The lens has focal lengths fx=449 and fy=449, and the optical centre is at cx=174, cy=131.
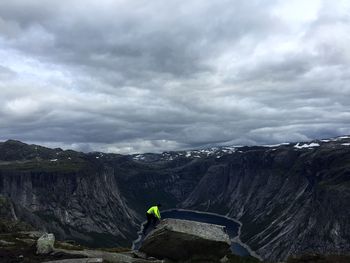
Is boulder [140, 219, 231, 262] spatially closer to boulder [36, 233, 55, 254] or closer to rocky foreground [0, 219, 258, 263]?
rocky foreground [0, 219, 258, 263]

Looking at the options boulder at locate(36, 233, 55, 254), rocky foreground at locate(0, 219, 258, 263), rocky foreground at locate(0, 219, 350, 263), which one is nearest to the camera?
rocky foreground at locate(0, 219, 350, 263)

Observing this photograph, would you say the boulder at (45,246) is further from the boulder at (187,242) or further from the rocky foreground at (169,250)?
the boulder at (187,242)

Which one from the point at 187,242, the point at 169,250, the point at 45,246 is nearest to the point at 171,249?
the point at 169,250

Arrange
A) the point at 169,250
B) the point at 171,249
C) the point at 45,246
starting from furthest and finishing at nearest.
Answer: the point at 169,250 → the point at 171,249 → the point at 45,246

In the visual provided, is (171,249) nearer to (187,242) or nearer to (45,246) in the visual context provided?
(187,242)

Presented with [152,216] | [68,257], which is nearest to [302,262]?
[152,216]

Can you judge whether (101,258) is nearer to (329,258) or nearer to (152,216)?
(152,216)

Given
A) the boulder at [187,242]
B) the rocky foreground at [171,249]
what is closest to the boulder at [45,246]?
the rocky foreground at [171,249]

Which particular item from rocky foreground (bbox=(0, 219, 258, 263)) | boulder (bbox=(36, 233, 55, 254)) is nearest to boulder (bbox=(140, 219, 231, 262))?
rocky foreground (bbox=(0, 219, 258, 263))
